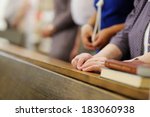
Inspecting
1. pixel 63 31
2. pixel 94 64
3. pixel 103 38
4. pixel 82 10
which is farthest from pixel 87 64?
pixel 63 31

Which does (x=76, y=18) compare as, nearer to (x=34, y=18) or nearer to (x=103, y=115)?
(x=103, y=115)

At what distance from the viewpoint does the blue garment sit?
1.52 m

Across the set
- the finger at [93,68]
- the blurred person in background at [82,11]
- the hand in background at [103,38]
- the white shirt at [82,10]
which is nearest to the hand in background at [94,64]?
the finger at [93,68]

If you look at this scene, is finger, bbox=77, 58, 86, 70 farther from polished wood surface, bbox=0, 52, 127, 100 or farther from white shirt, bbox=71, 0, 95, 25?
white shirt, bbox=71, 0, 95, 25

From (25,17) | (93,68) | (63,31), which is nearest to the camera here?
(93,68)

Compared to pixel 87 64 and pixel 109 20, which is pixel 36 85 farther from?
pixel 109 20

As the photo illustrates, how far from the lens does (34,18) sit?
3.65 meters

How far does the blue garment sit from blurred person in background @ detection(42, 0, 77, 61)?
2.06ft

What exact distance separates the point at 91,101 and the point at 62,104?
0.47 ft

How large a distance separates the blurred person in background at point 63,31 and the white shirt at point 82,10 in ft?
0.71

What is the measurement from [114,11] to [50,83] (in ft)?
1.90

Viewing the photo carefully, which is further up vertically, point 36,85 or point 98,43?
point 98,43

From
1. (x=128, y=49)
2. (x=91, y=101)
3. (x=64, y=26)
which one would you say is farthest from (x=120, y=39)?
(x=64, y=26)

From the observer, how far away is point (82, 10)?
1.86 m
